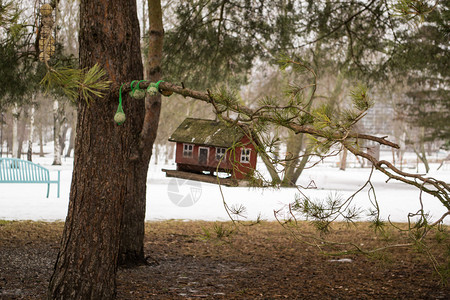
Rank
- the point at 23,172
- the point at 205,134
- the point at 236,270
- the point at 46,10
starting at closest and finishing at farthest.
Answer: the point at 46,10 → the point at 236,270 → the point at 205,134 → the point at 23,172

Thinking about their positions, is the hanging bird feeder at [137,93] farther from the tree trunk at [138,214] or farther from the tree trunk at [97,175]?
the tree trunk at [138,214]

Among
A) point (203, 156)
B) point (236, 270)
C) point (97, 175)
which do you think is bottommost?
point (236, 270)

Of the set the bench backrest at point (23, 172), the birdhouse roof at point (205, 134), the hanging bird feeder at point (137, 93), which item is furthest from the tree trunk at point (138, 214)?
the bench backrest at point (23, 172)

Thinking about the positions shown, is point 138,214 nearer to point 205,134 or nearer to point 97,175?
point 205,134

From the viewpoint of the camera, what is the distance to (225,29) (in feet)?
20.9

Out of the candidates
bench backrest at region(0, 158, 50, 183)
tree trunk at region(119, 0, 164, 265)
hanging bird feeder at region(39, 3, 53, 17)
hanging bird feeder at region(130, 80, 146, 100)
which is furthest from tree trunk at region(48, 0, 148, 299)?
bench backrest at region(0, 158, 50, 183)

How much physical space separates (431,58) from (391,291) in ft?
12.0

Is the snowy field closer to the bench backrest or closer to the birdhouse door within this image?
the bench backrest

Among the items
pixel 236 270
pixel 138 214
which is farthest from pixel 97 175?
pixel 236 270

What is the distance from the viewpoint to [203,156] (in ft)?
16.9

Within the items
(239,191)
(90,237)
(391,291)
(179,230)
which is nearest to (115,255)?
(90,237)

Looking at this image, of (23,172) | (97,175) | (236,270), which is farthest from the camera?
(23,172)

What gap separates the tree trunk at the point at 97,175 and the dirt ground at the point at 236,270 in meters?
0.56

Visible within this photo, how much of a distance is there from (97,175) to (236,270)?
2.09 meters
